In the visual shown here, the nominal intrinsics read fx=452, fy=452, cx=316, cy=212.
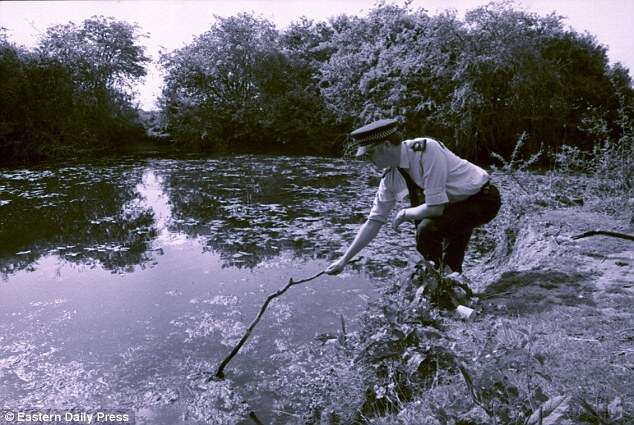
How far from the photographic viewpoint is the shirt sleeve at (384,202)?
3.16 metres

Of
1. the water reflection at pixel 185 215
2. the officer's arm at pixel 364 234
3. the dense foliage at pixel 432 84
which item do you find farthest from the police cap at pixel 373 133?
the dense foliage at pixel 432 84

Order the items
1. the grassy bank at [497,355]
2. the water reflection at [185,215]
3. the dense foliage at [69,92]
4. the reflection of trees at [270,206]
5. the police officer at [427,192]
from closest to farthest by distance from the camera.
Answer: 1. the grassy bank at [497,355]
2. the police officer at [427,192]
3. the water reflection at [185,215]
4. the reflection of trees at [270,206]
5. the dense foliage at [69,92]

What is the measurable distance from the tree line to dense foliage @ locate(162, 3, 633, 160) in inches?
1.6

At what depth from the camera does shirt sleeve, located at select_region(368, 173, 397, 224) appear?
3.16 metres

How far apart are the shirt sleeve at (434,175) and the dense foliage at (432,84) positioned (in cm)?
694

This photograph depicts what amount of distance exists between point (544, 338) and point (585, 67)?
1345cm

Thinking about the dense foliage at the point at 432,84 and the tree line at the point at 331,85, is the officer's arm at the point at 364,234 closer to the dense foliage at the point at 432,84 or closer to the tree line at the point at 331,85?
the tree line at the point at 331,85

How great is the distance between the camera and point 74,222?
7211 millimetres

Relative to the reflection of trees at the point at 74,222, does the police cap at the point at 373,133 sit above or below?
above

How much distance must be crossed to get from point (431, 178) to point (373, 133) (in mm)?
510

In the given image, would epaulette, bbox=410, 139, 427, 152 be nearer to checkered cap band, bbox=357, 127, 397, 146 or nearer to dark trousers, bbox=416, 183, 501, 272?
checkered cap band, bbox=357, 127, 397, 146

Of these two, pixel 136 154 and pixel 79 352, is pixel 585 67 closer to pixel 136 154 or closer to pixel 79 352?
pixel 79 352

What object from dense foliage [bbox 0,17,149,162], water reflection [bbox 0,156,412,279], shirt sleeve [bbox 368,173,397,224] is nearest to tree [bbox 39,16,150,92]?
dense foliage [bbox 0,17,149,162]

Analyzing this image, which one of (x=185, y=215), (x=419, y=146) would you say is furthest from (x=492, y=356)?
(x=185, y=215)
